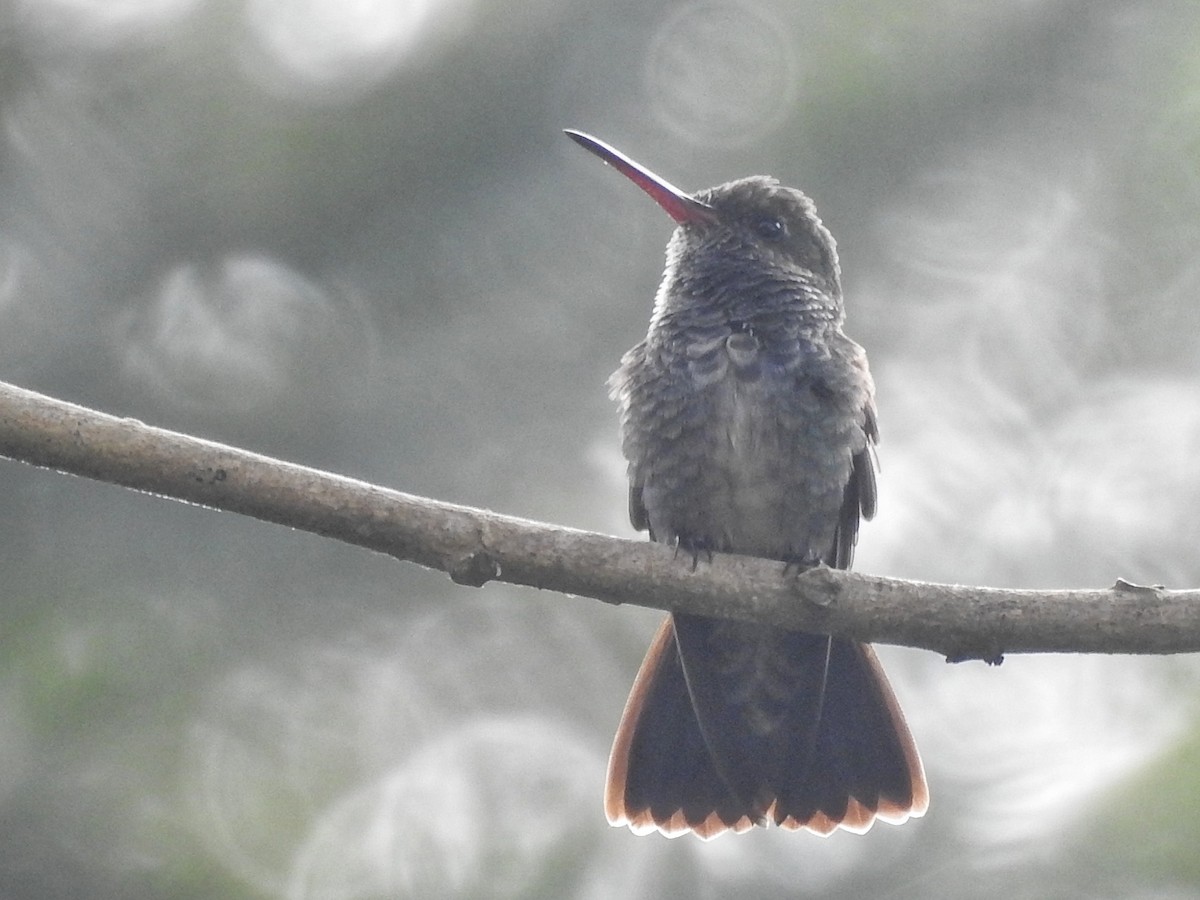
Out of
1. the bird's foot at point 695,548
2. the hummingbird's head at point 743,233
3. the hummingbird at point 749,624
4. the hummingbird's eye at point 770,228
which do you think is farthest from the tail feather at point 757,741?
the hummingbird's eye at point 770,228

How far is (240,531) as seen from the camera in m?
5.22

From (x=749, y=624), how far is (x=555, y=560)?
150cm

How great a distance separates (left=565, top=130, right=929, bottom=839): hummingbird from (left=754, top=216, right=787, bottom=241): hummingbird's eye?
0.20m

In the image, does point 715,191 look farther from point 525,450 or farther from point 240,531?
point 240,531

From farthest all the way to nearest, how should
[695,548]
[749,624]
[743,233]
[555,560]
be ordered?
[743,233]
[749,624]
[695,548]
[555,560]

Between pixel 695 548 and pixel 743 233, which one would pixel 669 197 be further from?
pixel 695 548

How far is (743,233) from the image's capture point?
5.02m

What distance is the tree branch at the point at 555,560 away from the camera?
121 inches

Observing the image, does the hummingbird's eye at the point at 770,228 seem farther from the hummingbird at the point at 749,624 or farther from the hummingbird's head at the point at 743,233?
the hummingbird at the point at 749,624

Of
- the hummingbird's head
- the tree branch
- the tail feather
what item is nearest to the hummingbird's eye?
the hummingbird's head

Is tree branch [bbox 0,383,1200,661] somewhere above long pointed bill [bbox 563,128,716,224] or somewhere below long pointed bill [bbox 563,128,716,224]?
below

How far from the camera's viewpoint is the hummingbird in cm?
438

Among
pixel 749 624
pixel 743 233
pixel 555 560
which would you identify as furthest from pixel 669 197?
pixel 555 560

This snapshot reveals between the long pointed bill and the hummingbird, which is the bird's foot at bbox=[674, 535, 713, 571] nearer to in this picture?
the hummingbird
